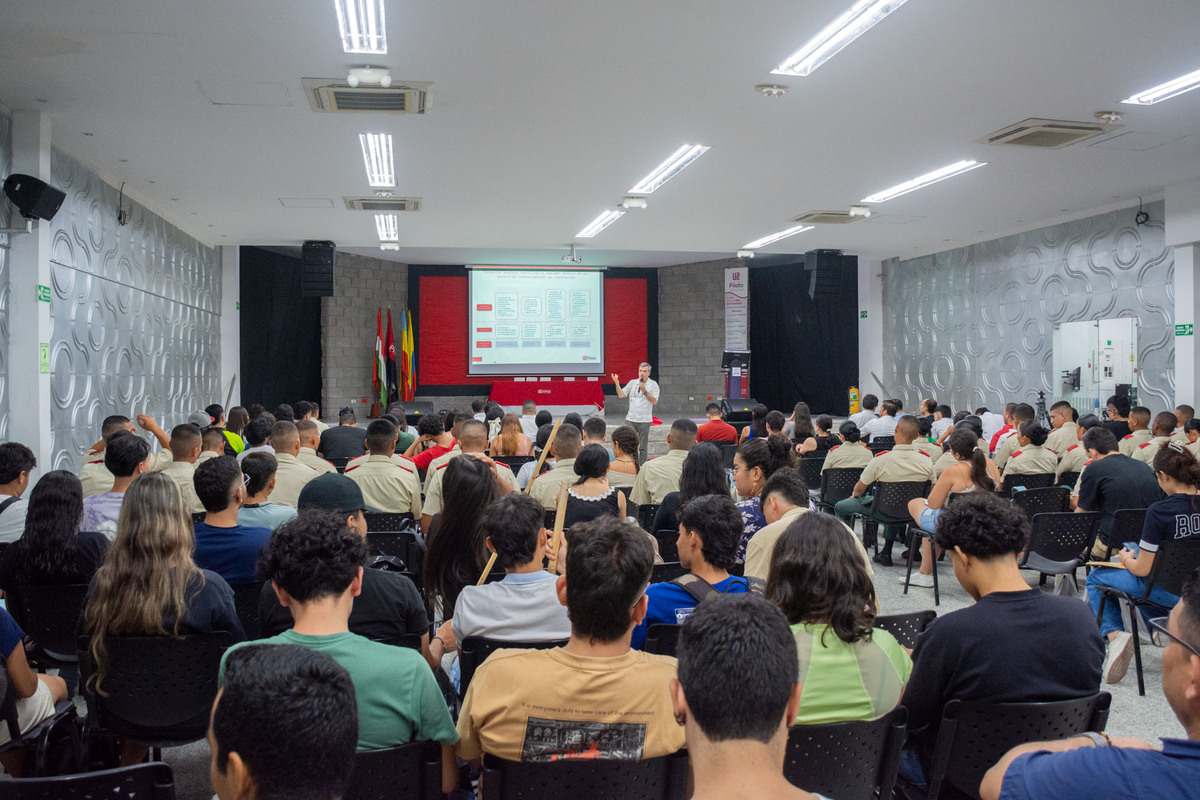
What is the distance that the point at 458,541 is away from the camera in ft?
11.4

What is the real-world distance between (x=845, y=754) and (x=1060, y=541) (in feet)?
12.1

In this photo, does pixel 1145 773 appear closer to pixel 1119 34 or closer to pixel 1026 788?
pixel 1026 788

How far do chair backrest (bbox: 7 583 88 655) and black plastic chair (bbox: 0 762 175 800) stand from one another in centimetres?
168

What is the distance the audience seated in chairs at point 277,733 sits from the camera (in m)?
1.17

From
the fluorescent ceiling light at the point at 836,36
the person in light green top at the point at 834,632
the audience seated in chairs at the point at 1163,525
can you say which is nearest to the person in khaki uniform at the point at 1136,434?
the audience seated in chairs at the point at 1163,525

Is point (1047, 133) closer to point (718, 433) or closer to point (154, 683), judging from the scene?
point (718, 433)

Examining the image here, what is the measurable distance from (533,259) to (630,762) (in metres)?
16.5

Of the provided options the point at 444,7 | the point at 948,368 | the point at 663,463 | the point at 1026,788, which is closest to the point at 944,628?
the point at 1026,788

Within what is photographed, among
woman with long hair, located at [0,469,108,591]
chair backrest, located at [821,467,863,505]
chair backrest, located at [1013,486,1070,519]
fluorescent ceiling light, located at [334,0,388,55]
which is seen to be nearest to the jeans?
chair backrest, located at [1013,486,1070,519]

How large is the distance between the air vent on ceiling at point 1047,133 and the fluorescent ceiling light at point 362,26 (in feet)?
16.4

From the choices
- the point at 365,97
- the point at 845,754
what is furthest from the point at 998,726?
the point at 365,97

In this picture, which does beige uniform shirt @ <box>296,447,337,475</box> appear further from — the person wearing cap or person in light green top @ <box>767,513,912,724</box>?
person in light green top @ <box>767,513,912,724</box>

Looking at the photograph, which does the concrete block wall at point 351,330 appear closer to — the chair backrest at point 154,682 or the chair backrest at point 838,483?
the chair backrest at point 838,483

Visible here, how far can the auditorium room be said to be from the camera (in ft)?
5.88
